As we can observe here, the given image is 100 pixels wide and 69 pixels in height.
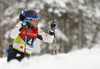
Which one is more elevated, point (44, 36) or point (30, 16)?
point (30, 16)

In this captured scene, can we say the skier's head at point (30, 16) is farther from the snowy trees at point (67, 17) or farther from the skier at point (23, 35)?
the snowy trees at point (67, 17)

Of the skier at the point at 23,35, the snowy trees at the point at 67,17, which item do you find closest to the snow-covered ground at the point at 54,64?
the skier at the point at 23,35

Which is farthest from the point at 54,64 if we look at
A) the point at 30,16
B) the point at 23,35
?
the point at 30,16

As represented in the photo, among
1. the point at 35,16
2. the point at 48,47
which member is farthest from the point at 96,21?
the point at 35,16

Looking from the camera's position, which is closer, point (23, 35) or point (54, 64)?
point (54, 64)

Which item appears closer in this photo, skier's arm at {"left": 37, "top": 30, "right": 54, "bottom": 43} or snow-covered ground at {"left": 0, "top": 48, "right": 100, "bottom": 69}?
snow-covered ground at {"left": 0, "top": 48, "right": 100, "bottom": 69}

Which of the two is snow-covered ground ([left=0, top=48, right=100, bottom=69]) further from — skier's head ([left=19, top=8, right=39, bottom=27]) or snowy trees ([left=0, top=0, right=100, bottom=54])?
snowy trees ([left=0, top=0, right=100, bottom=54])

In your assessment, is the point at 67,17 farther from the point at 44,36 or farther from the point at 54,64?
the point at 54,64

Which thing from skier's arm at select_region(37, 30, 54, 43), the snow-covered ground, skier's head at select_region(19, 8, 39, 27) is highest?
skier's head at select_region(19, 8, 39, 27)

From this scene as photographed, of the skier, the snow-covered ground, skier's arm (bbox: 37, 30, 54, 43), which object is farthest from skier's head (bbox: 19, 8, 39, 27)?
the snow-covered ground

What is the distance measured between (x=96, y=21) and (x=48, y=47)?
3.56m

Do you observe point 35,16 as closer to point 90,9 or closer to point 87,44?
point 90,9

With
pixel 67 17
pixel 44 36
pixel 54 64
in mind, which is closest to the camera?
pixel 54 64

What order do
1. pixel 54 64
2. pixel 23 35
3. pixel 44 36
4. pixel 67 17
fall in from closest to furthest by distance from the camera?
pixel 54 64
pixel 23 35
pixel 44 36
pixel 67 17
